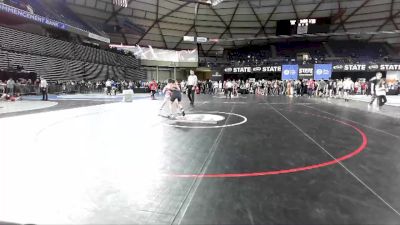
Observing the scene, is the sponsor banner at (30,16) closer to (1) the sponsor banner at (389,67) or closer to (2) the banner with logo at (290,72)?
(2) the banner with logo at (290,72)

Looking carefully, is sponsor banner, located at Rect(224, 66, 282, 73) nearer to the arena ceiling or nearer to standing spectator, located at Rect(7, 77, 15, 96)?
the arena ceiling

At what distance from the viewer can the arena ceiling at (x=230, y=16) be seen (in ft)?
108

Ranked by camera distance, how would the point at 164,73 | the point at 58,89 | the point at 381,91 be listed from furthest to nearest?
the point at 164,73 → the point at 58,89 → the point at 381,91

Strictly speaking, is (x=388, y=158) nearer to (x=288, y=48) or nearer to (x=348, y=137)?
(x=348, y=137)

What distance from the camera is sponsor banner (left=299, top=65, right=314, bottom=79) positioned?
31.7m

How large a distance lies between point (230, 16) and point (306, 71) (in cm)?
1343

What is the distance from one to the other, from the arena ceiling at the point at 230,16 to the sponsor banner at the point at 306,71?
853 centimetres

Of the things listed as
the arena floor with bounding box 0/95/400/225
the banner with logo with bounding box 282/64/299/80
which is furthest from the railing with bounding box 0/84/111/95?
the banner with logo with bounding box 282/64/299/80

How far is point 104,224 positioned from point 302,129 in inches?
236

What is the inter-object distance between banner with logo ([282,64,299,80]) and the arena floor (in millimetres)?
27551

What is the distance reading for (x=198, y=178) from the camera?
3359 millimetres

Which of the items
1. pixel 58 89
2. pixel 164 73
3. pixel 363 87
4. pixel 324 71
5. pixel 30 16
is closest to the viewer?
pixel 30 16

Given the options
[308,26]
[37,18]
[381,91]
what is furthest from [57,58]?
[308,26]

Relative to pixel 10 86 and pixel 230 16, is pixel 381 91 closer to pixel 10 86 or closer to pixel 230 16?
pixel 10 86
